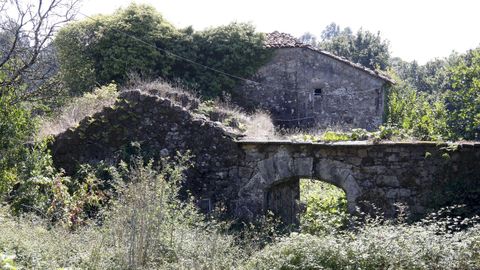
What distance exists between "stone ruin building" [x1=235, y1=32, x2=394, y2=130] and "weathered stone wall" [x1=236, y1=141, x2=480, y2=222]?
7.86 m

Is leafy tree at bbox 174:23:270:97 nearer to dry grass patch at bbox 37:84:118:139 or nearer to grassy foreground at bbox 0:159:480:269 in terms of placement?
dry grass patch at bbox 37:84:118:139

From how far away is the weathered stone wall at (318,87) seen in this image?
60.5 feet

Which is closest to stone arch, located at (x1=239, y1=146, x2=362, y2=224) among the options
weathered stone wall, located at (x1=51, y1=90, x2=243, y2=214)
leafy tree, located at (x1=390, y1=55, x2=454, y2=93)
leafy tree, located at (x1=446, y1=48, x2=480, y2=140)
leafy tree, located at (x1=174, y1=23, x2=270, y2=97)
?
weathered stone wall, located at (x1=51, y1=90, x2=243, y2=214)

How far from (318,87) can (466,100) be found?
5.80m

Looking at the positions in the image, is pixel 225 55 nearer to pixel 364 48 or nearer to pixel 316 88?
pixel 316 88

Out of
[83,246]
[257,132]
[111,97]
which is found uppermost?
[111,97]

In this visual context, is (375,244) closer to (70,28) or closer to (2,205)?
(2,205)

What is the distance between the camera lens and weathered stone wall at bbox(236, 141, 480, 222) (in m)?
9.50

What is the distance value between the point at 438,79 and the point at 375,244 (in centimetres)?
3456

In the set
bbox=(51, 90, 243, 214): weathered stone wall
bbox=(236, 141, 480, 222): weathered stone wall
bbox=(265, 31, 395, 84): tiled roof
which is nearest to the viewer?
bbox=(236, 141, 480, 222): weathered stone wall

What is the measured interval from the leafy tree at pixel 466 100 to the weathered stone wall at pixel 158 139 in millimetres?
5775

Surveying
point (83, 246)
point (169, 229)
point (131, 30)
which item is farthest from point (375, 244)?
point (131, 30)

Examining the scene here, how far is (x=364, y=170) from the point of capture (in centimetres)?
995

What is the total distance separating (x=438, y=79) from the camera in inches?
1531
